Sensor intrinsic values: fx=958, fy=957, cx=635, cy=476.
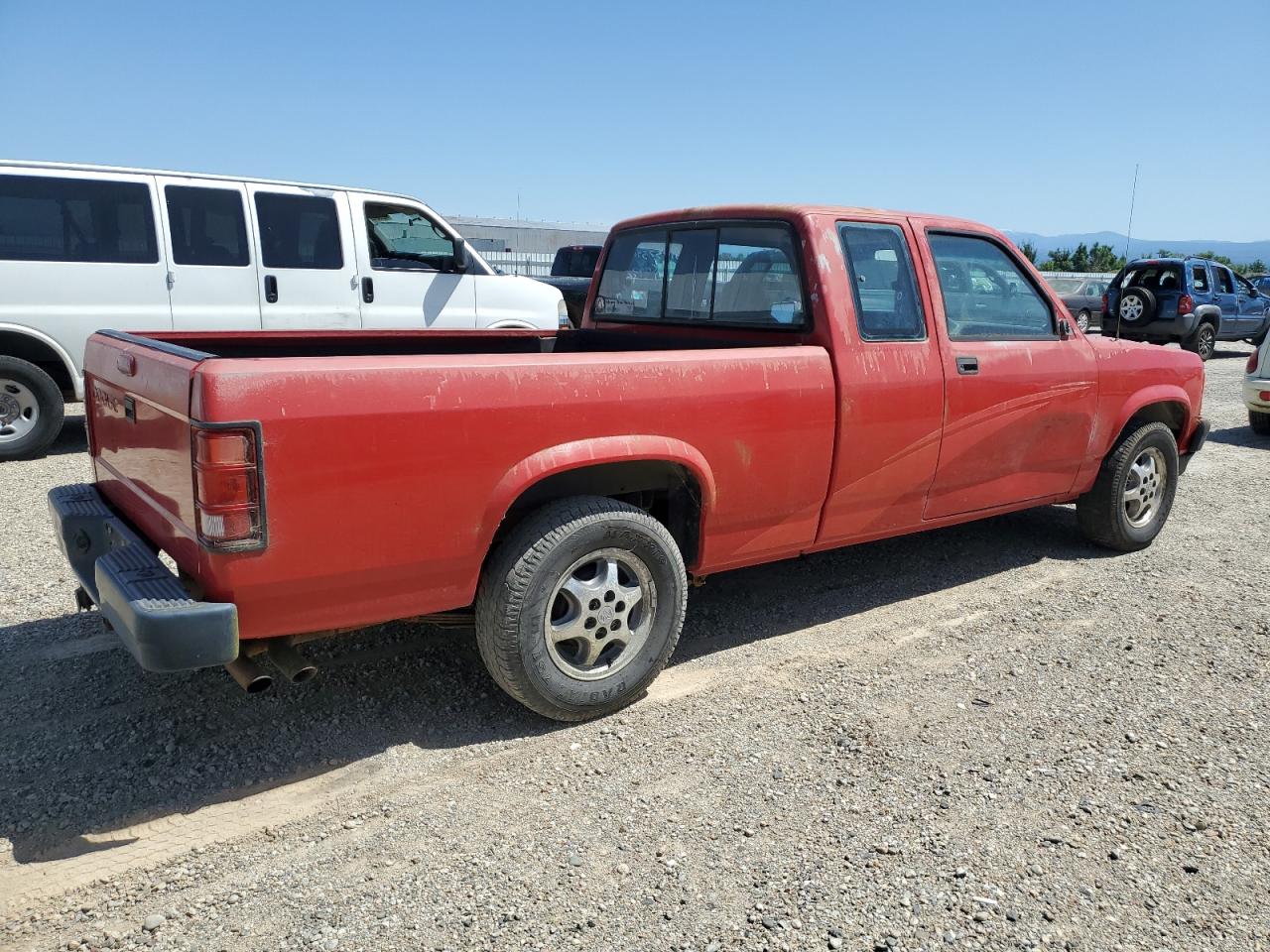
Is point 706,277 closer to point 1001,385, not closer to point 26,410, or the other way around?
point 1001,385

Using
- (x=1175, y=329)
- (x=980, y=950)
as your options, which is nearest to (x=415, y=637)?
(x=980, y=950)

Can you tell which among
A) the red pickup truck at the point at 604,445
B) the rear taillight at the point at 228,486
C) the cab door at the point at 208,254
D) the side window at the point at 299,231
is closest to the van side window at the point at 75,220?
the cab door at the point at 208,254

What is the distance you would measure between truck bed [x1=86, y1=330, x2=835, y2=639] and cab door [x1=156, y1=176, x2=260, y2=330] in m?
4.60

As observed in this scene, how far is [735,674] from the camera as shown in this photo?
3.94 meters

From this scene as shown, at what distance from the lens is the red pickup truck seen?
2.72 m

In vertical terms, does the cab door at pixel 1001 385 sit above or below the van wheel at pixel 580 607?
above

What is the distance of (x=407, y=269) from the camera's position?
8.98 meters

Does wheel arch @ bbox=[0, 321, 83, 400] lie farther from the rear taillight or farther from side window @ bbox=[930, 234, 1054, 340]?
side window @ bbox=[930, 234, 1054, 340]

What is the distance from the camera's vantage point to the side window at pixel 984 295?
4.51 meters

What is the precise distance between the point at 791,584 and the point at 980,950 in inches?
106

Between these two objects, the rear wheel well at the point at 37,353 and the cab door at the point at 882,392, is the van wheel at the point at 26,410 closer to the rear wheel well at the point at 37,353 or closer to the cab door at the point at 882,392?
the rear wheel well at the point at 37,353

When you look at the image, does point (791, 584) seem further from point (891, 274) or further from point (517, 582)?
point (517, 582)

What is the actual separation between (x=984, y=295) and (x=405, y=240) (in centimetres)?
593

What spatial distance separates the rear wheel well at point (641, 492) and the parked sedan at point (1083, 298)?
13.2m
